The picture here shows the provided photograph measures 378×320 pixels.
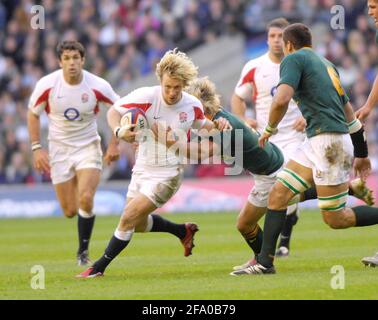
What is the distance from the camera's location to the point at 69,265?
37.4 feet

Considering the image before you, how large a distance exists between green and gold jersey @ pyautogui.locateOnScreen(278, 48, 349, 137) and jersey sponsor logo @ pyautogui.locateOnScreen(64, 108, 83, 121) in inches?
144

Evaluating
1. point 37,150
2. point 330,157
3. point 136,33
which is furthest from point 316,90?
point 136,33

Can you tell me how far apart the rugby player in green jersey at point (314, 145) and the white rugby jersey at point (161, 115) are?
3.23 ft

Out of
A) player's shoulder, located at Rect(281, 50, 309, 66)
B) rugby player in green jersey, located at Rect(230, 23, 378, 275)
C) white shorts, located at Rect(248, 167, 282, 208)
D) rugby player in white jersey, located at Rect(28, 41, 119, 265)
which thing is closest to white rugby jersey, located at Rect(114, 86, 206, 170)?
white shorts, located at Rect(248, 167, 282, 208)

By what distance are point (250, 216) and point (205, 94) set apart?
1342mm

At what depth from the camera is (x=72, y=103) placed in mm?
12211

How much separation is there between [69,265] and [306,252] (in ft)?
9.62

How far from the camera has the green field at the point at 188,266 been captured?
329 inches

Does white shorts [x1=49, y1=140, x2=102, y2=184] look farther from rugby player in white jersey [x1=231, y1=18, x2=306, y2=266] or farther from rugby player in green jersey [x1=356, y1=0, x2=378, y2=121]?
rugby player in green jersey [x1=356, y1=0, x2=378, y2=121]

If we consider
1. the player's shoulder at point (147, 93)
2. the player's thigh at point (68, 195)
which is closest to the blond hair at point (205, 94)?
the player's shoulder at point (147, 93)

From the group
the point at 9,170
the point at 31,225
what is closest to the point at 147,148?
the point at 31,225

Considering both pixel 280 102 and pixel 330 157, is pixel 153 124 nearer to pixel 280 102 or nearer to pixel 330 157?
pixel 280 102

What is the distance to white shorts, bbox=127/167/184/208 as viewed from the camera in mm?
9789

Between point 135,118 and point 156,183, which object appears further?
point 156,183
